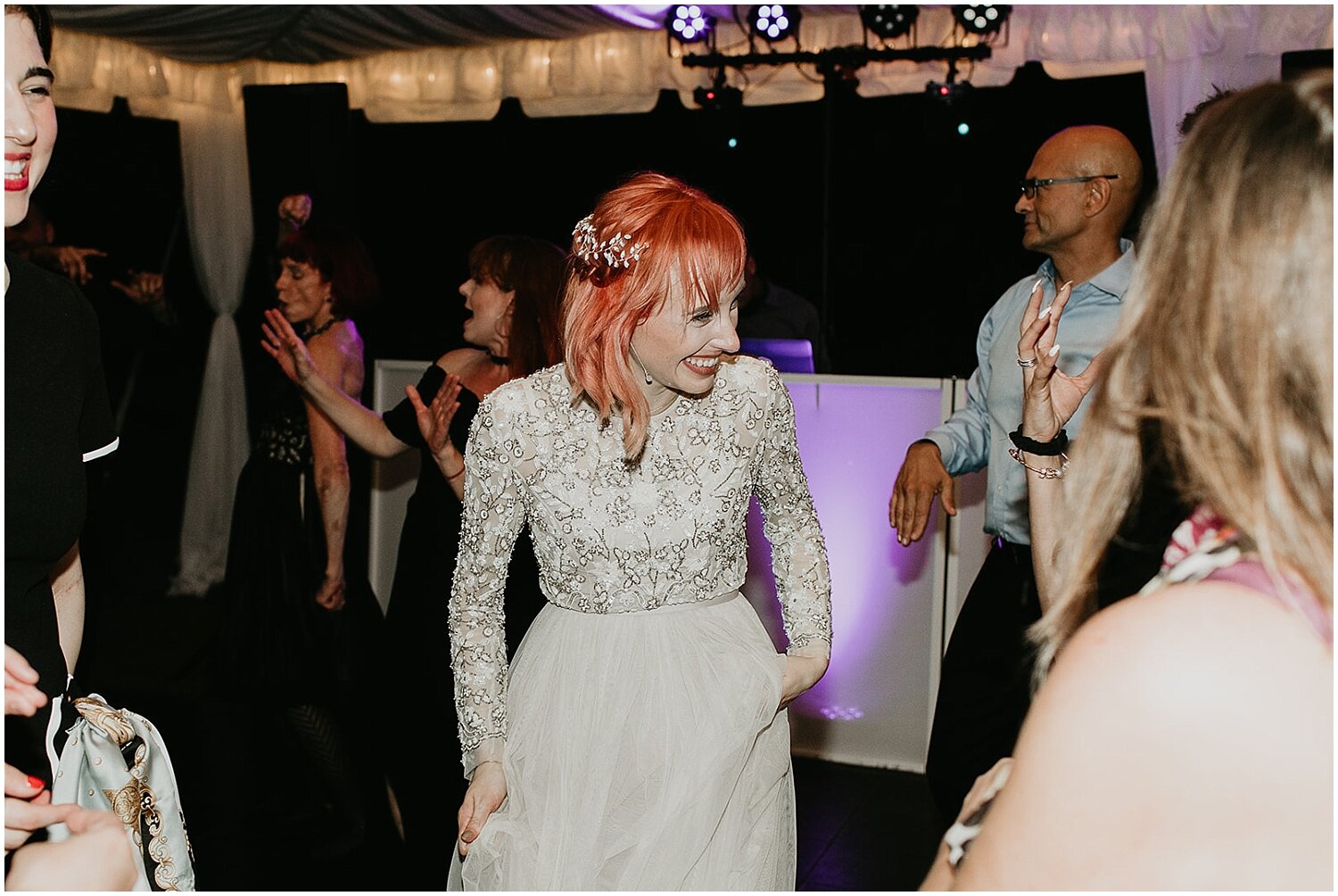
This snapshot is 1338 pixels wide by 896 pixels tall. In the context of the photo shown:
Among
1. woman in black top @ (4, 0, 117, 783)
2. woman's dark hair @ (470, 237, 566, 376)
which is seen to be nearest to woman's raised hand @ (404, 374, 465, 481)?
woman's dark hair @ (470, 237, 566, 376)

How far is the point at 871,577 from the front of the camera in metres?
4.18

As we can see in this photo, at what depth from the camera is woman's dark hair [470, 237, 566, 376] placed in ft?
10.7

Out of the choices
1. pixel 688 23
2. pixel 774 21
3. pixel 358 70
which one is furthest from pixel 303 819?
pixel 358 70

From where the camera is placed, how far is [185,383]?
421 inches

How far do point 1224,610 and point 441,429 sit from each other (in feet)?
8.52

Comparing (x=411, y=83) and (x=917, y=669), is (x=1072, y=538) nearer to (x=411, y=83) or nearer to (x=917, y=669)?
(x=917, y=669)

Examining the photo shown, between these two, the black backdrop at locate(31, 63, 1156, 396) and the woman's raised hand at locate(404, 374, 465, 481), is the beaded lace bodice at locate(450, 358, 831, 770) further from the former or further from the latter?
the black backdrop at locate(31, 63, 1156, 396)

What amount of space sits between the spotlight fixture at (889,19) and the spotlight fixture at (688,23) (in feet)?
Answer: 2.47

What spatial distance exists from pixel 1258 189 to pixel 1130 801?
1.34ft

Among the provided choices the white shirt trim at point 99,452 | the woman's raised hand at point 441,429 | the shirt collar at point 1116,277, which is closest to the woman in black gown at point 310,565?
the woman's raised hand at point 441,429

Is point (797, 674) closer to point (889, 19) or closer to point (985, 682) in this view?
point (985, 682)

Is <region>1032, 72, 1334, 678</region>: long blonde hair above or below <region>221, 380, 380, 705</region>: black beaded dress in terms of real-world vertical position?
above

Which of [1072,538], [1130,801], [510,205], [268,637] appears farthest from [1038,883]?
[510,205]

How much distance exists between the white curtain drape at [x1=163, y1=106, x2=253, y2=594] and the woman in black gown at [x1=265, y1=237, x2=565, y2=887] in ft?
11.9
